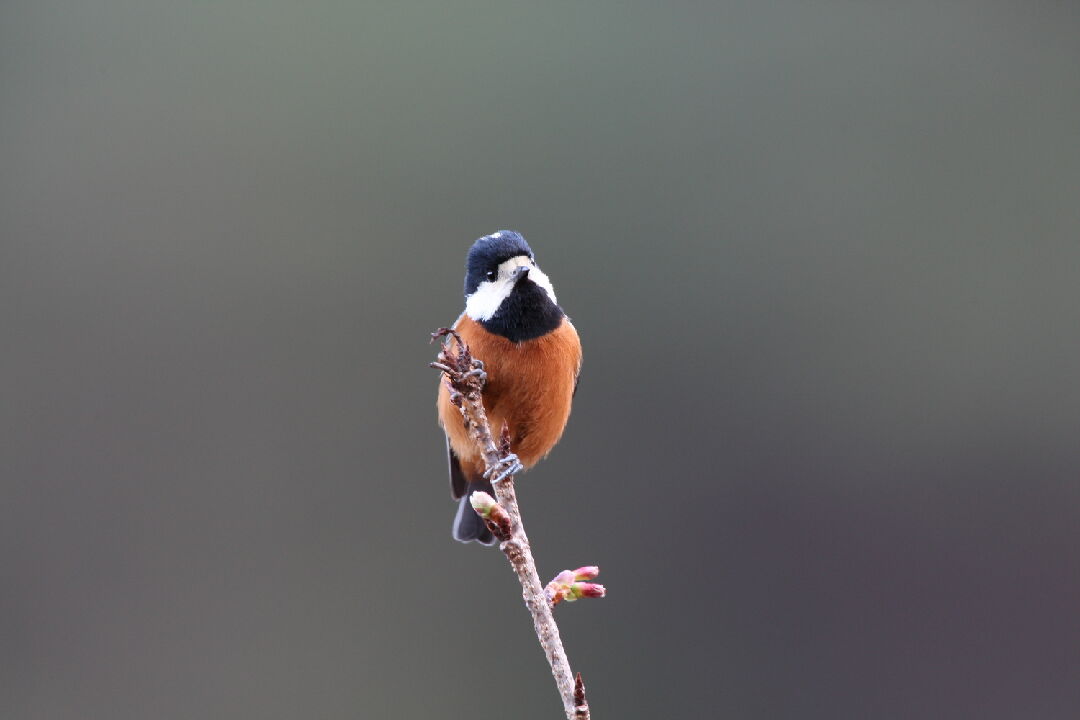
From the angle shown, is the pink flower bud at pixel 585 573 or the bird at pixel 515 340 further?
the bird at pixel 515 340

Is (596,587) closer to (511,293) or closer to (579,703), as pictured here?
(579,703)

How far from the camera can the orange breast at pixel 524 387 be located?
12.6 feet

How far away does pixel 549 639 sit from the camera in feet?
7.77

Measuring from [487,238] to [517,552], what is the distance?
1492 mm

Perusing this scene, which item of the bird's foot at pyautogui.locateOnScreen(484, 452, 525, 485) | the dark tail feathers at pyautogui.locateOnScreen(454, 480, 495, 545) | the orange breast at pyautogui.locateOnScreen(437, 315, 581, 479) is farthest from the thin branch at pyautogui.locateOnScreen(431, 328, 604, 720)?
the dark tail feathers at pyautogui.locateOnScreen(454, 480, 495, 545)

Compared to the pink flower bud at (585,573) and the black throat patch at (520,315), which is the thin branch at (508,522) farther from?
the black throat patch at (520,315)

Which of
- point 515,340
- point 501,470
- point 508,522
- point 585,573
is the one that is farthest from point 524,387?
point 508,522

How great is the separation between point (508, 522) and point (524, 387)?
1.30 meters

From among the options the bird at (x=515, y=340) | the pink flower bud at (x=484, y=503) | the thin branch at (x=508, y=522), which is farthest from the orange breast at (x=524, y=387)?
the pink flower bud at (x=484, y=503)

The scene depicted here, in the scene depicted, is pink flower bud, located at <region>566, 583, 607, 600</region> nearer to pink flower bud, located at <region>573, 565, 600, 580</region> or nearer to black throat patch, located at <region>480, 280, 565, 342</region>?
pink flower bud, located at <region>573, 565, 600, 580</region>

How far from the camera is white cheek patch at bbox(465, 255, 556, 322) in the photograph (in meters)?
3.79

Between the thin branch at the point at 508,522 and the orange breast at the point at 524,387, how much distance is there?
0.80 m

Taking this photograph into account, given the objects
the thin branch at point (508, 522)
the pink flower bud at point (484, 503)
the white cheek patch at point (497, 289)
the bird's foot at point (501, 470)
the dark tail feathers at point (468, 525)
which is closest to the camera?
the thin branch at point (508, 522)

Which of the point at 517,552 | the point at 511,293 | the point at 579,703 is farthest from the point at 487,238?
the point at 579,703
